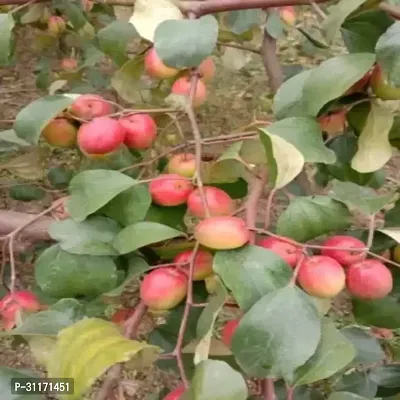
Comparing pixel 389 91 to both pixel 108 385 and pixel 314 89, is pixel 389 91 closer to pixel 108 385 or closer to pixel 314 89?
pixel 314 89

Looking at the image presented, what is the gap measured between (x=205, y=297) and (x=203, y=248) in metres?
0.08

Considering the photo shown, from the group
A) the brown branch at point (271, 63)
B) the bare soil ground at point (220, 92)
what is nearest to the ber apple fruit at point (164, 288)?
the brown branch at point (271, 63)

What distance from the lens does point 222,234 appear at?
0.42 m

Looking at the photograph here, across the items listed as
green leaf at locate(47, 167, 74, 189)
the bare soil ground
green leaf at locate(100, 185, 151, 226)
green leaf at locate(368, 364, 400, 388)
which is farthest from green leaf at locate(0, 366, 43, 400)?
the bare soil ground

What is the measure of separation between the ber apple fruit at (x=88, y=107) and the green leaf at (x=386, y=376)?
336mm

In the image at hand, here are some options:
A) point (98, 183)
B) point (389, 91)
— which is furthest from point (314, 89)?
point (98, 183)

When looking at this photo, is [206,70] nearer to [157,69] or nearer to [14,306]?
[157,69]

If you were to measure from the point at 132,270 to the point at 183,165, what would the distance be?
96 millimetres

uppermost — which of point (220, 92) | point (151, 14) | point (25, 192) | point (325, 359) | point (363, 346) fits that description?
point (151, 14)

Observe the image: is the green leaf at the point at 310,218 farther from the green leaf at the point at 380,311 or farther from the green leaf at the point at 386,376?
the green leaf at the point at 386,376

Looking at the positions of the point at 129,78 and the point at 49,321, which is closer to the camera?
the point at 49,321

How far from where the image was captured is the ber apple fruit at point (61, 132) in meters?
0.56

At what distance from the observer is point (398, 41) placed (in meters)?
0.44

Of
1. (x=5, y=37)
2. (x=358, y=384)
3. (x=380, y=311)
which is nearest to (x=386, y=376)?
(x=358, y=384)
